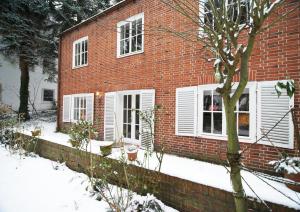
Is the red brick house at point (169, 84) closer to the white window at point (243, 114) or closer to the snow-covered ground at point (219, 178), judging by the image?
the white window at point (243, 114)

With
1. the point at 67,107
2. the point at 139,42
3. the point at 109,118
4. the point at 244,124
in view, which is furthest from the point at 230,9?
the point at 67,107

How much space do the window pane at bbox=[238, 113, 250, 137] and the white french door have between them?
419cm

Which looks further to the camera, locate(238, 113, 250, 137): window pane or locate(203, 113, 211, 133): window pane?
locate(203, 113, 211, 133): window pane

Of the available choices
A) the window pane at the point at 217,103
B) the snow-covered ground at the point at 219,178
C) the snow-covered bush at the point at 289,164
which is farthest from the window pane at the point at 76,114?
the snow-covered bush at the point at 289,164

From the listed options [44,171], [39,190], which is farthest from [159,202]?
[44,171]

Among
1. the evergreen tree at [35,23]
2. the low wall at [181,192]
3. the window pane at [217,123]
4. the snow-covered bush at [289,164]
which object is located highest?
the evergreen tree at [35,23]

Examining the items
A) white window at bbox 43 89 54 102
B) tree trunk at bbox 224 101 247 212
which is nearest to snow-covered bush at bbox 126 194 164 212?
tree trunk at bbox 224 101 247 212

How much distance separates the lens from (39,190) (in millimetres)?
6176

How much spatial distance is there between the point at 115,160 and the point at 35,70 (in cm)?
2217

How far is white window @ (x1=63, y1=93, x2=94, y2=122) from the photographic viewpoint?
12.0 m

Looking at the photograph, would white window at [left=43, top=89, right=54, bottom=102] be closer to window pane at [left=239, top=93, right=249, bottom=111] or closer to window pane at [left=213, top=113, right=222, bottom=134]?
window pane at [left=213, top=113, right=222, bottom=134]

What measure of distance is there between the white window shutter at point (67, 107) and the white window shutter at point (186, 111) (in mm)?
7519

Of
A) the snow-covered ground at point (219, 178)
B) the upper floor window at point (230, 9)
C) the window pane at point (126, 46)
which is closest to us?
the upper floor window at point (230, 9)

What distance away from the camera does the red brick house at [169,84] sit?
19.4ft
